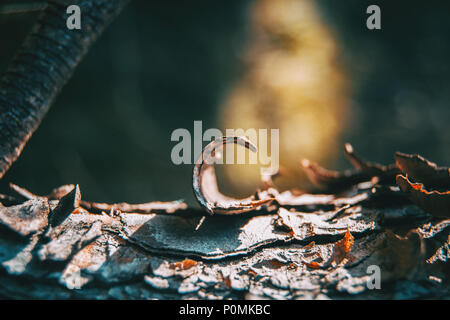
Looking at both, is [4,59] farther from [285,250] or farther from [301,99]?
[301,99]

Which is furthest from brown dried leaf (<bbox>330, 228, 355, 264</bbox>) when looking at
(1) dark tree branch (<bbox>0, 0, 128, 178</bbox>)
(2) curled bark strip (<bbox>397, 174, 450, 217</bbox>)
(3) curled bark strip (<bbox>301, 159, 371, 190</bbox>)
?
(1) dark tree branch (<bbox>0, 0, 128, 178</bbox>)

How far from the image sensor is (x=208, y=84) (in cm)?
355

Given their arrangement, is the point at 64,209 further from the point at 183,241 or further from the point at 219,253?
the point at 219,253

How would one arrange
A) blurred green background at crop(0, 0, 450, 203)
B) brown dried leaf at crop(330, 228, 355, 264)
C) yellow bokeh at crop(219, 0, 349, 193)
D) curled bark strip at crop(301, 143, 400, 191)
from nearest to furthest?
1. brown dried leaf at crop(330, 228, 355, 264)
2. curled bark strip at crop(301, 143, 400, 191)
3. blurred green background at crop(0, 0, 450, 203)
4. yellow bokeh at crop(219, 0, 349, 193)

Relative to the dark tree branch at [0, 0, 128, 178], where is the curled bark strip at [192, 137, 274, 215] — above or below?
below

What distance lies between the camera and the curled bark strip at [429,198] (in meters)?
1.06

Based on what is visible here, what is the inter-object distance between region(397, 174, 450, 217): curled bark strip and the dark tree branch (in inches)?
58.8

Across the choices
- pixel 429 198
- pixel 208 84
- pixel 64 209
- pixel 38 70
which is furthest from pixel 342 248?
pixel 208 84

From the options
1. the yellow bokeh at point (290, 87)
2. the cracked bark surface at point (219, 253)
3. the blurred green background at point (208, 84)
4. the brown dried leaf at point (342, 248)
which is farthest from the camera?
the yellow bokeh at point (290, 87)

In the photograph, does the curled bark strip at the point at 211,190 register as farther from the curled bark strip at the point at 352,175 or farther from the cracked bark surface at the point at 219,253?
the curled bark strip at the point at 352,175

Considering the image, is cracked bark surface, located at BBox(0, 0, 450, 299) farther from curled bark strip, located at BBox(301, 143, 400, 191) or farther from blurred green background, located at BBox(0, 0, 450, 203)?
blurred green background, located at BBox(0, 0, 450, 203)

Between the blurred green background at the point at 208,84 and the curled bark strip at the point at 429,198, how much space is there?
2.11 metres

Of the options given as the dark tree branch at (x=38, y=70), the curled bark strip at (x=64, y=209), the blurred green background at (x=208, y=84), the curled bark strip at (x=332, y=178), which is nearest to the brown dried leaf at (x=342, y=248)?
the curled bark strip at (x=332, y=178)

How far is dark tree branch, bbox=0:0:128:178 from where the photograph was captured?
4.11ft
